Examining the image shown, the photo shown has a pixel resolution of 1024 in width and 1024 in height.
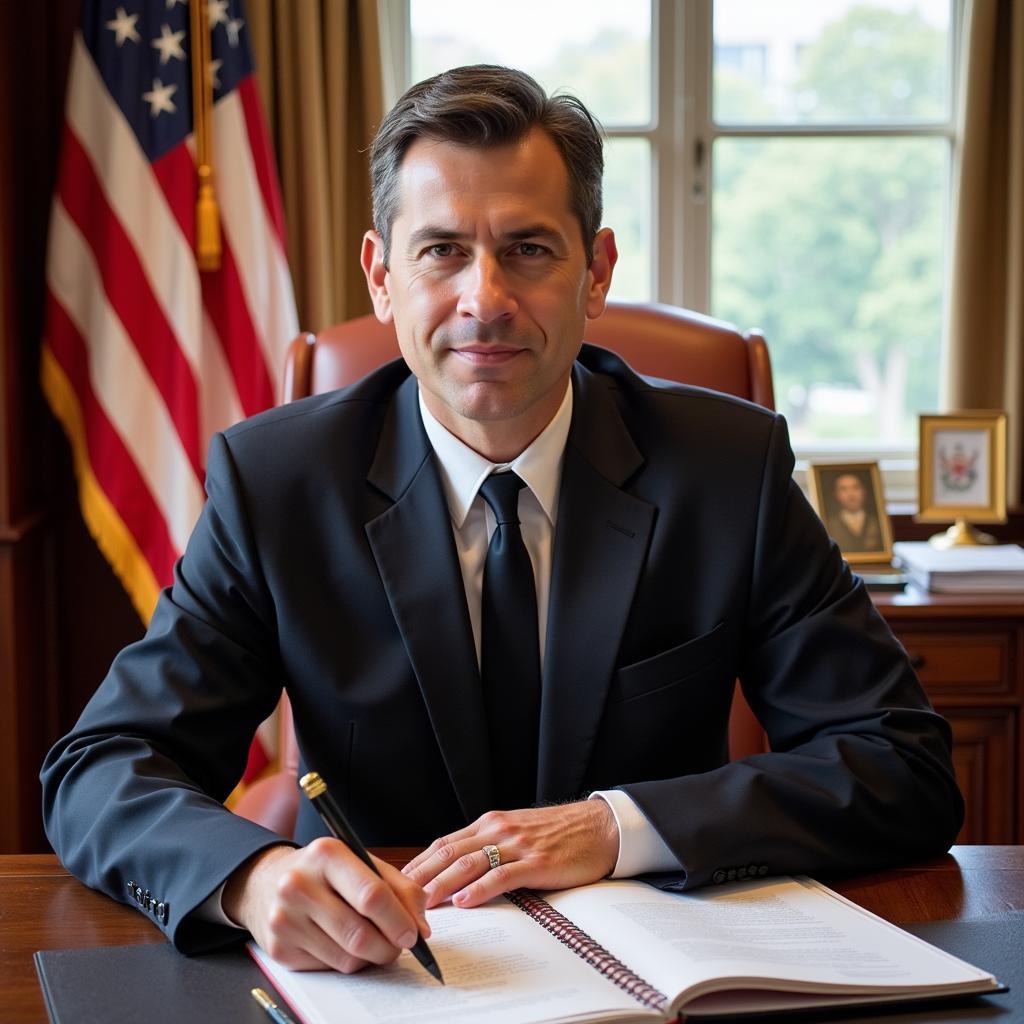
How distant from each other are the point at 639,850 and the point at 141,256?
2140 millimetres

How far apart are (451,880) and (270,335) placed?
2.13m

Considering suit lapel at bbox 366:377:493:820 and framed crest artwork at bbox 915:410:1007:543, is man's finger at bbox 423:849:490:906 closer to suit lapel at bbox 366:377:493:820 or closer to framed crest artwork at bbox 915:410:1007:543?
suit lapel at bbox 366:377:493:820

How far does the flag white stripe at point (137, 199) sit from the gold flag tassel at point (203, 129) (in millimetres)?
51


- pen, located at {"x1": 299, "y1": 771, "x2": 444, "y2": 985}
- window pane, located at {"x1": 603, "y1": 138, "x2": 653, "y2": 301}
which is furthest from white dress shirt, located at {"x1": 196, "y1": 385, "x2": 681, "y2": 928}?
window pane, located at {"x1": 603, "y1": 138, "x2": 653, "y2": 301}

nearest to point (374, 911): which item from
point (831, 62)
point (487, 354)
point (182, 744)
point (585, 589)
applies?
point (182, 744)

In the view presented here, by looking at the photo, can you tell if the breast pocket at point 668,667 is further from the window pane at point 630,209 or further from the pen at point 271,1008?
the window pane at point 630,209

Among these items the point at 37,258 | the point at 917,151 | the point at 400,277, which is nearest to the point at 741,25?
the point at 917,151

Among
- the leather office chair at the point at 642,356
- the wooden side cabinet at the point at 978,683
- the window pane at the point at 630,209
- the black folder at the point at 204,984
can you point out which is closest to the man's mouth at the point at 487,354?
the leather office chair at the point at 642,356

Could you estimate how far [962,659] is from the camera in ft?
9.30

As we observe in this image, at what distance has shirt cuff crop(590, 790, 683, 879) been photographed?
4.17 feet

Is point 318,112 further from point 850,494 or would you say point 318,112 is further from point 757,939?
point 757,939

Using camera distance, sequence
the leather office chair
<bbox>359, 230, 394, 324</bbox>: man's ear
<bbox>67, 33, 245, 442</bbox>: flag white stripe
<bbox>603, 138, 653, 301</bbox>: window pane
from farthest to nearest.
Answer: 1. <bbox>603, 138, 653, 301</bbox>: window pane
2. <bbox>67, 33, 245, 442</bbox>: flag white stripe
3. the leather office chair
4. <bbox>359, 230, 394, 324</bbox>: man's ear

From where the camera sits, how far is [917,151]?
3549 mm

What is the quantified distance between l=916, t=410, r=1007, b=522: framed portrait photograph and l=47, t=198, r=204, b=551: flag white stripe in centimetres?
167
